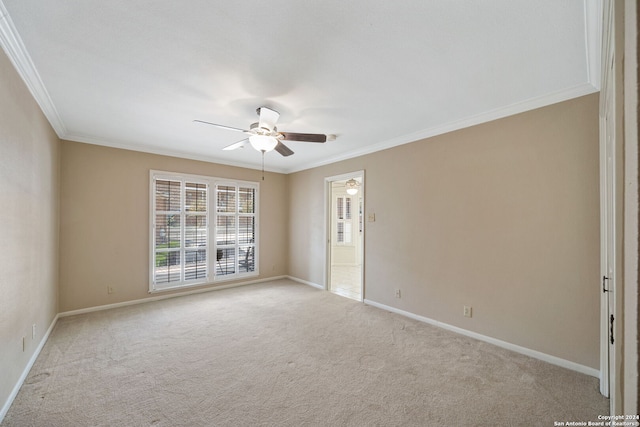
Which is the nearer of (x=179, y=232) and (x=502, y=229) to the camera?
(x=502, y=229)

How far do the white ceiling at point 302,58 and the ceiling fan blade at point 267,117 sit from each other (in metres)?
0.14

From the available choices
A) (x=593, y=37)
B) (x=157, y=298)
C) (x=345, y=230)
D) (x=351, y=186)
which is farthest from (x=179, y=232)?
(x=593, y=37)

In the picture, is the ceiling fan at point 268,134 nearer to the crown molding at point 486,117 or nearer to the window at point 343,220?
the crown molding at point 486,117

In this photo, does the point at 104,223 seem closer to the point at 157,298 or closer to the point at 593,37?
the point at 157,298

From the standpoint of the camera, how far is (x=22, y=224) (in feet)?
7.60

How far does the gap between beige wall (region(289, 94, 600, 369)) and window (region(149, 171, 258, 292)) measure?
2.82 metres

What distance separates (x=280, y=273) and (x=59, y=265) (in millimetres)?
3767

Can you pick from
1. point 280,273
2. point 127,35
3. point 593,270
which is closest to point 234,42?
point 127,35

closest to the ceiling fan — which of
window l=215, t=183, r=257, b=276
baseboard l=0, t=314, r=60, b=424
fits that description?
baseboard l=0, t=314, r=60, b=424

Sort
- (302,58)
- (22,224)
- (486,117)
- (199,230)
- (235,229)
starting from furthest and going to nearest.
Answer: (235,229), (199,230), (486,117), (22,224), (302,58)

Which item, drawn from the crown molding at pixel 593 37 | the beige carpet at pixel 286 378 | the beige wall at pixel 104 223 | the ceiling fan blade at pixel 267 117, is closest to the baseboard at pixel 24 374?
the beige carpet at pixel 286 378

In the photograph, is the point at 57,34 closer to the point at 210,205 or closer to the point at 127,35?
the point at 127,35

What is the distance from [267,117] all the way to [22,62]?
1.87 meters

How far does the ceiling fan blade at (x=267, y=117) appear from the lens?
266 centimetres
